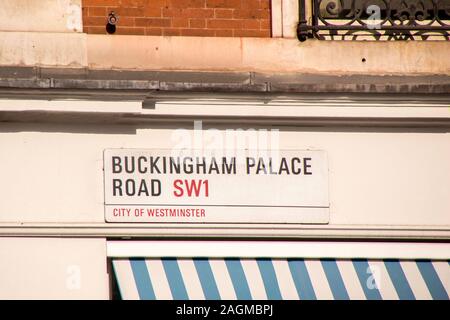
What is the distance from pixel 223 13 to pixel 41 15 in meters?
1.50

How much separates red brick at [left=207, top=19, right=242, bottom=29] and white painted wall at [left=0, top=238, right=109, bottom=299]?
200 cm

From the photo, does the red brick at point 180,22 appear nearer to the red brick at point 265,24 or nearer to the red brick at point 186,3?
the red brick at point 186,3

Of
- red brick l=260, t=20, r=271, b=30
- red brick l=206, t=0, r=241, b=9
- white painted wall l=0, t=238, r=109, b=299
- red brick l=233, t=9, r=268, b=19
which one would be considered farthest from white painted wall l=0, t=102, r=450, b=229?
red brick l=206, t=0, r=241, b=9

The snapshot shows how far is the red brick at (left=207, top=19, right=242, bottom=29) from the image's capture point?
9914 mm

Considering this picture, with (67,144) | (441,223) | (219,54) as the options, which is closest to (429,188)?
(441,223)

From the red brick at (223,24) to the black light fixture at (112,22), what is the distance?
772 mm

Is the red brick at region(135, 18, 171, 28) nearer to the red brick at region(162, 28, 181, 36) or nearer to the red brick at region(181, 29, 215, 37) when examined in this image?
the red brick at region(162, 28, 181, 36)

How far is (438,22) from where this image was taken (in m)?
10.2

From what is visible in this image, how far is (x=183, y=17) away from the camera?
389 inches

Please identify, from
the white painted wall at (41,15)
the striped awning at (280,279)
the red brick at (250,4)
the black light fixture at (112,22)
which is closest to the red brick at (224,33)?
the red brick at (250,4)

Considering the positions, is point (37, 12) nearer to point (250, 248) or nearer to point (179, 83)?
point (179, 83)

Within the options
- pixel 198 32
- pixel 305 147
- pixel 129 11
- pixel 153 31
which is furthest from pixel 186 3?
pixel 305 147

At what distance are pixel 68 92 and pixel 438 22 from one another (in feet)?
10.6

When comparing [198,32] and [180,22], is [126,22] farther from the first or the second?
[198,32]
